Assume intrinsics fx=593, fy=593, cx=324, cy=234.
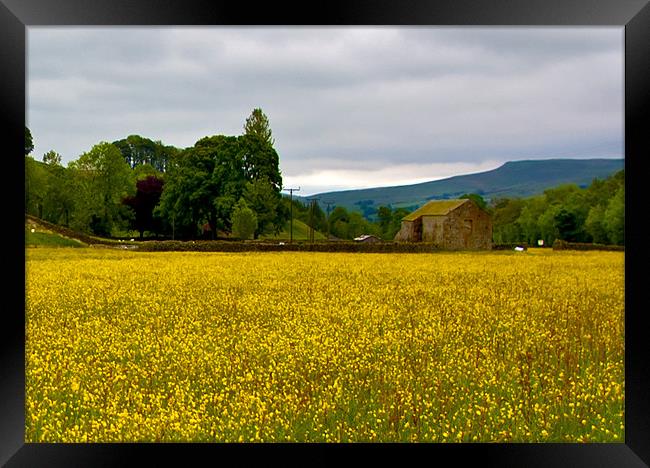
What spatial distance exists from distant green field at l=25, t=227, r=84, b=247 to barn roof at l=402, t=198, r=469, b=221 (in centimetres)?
1613

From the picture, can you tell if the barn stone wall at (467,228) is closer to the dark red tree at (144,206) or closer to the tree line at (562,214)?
the tree line at (562,214)

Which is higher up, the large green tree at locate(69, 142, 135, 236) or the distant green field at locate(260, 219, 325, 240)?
the large green tree at locate(69, 142, 135, 236)

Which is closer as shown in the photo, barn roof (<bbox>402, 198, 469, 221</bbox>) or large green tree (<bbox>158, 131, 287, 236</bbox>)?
large green tree (<bbox>158, 131, 287, 236</bbox>)

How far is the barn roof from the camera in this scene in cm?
3092

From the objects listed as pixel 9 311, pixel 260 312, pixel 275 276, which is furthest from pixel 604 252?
pixel 9 311

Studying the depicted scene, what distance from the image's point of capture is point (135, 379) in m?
5.47

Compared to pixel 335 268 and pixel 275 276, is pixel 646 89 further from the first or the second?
pixel 335 268

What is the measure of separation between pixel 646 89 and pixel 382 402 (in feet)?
9.73

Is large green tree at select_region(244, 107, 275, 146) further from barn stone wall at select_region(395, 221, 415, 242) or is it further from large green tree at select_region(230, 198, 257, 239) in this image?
barn stone wall at select_region(395, 221, 415, 242)

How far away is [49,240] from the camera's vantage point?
24125 mm

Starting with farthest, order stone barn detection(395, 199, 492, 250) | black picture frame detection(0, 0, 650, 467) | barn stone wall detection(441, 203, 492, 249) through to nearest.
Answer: barn stone wall detection(441, 203, 492, 249) → stone barn detection(395, 199, 492, 250) → black picture frame detection(0, 0, 650, 467)

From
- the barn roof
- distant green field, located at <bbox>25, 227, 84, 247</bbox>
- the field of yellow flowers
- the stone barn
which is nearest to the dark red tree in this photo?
distant green field, located at <bbox>25, 227, 84, 247</bbox>

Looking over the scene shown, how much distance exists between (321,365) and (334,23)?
10.9 feet

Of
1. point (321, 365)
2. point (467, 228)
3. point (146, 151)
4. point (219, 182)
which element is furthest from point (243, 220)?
point (321, 365)
